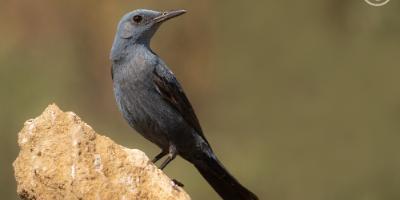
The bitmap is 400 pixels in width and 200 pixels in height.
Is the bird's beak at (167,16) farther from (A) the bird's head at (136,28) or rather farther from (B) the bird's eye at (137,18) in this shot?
(B) the bird's eye at (137,18)

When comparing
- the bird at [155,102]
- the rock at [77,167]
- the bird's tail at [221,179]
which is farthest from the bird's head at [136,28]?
the rock at [77,167]

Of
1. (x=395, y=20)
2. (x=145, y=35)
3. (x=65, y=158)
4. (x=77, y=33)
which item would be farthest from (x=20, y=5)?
(x=65, y=158)

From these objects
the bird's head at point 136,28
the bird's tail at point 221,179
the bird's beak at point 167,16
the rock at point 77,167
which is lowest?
the rock at point 77,167

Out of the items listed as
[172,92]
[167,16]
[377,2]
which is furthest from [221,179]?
[377,2]

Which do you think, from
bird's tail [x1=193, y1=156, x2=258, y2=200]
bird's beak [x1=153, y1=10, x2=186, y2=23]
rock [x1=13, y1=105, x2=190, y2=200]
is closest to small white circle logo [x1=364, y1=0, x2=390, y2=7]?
bird's beak [x1=153, y1=10, x2=186, y2=23]

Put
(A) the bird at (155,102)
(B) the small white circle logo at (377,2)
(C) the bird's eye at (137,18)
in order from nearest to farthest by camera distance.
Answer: (A) the bird at (155,102), (C) the bird's eye at (137,18), (B) the small white circle logo at (377,2)

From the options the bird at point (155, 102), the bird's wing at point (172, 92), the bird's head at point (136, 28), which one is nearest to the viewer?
the bird at point (155, 102)
